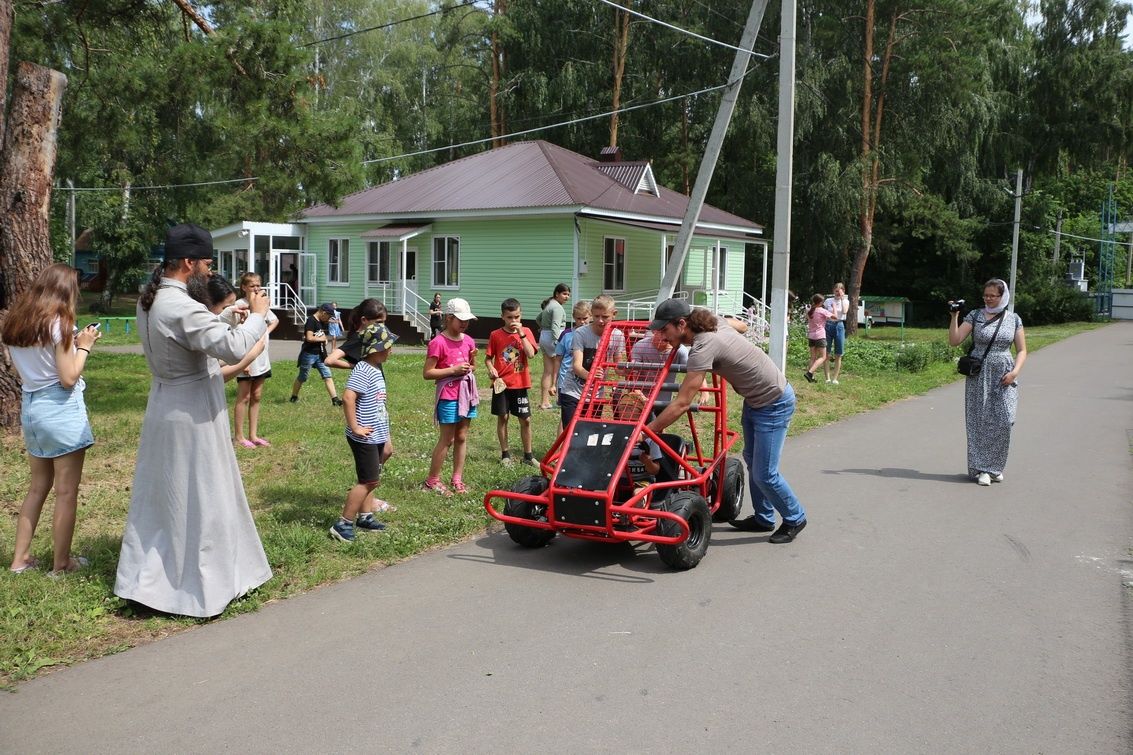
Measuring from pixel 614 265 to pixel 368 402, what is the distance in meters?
22.4

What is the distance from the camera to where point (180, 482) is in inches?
203

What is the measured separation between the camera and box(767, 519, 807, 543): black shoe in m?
7.02

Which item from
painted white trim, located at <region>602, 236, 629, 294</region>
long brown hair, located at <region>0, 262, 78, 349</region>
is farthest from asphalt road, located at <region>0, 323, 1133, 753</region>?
painted white trim, located at <region>602, 236, 629, 294</region>

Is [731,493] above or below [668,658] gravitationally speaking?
above

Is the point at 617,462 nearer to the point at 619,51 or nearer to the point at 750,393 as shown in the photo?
the point at 750,393

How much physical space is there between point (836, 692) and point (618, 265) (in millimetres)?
A: 24963

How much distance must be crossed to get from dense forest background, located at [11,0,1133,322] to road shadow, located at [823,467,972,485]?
42.2 feet

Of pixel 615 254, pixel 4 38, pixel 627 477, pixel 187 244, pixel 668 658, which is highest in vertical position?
pixel 4 38

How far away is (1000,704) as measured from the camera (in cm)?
435

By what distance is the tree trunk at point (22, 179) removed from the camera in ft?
31.8

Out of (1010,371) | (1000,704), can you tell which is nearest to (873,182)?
(1010,371)

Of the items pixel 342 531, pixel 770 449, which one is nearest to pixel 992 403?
pixel 770 449

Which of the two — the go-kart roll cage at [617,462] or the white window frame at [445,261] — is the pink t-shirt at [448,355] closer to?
the go-kart roll cage at [617,462]

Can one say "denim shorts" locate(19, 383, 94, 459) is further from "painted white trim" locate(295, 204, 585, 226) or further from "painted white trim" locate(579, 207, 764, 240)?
"painted white trim" locate(579, 207, 764, 240)
